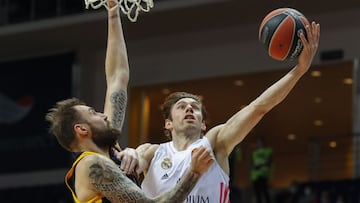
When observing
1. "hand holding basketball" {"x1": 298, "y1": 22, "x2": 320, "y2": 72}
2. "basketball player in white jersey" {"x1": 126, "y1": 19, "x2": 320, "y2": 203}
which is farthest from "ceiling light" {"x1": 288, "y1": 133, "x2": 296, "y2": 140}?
"hand holding basketball" {"x1": 298, "y1": 22, "x2": 320, "y2": 72}

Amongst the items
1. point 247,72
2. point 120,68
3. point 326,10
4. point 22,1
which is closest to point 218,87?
point 247,72

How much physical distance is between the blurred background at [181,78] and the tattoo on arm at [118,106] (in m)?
12.0

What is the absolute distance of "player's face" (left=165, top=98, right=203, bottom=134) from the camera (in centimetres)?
637

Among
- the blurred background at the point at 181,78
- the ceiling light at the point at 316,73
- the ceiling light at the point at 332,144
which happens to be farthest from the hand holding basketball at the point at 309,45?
the ceiling light at the point at 332,144

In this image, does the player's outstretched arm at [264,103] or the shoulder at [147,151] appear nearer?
the player's outstretched arm at [264,103]

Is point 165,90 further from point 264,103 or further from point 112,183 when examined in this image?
point 112,183

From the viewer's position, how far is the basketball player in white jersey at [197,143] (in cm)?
612

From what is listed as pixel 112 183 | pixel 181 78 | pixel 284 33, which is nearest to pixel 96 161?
pixel 112 183

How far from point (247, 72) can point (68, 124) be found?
14.6 m

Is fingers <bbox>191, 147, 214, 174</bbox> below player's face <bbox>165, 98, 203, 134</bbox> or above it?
above

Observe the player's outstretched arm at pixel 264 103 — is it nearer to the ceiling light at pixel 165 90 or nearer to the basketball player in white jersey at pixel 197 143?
the basketball player in white jersey at pixel 197 143

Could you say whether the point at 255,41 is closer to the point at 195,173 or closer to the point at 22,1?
the point at 22,1

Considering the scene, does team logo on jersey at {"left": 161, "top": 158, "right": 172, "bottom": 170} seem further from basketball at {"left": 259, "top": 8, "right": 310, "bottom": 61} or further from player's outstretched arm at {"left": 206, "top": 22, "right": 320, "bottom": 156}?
basketball at {"left": 259, "top": 8, "right": 310, "bottom": 61}

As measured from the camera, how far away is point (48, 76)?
22.2 m
